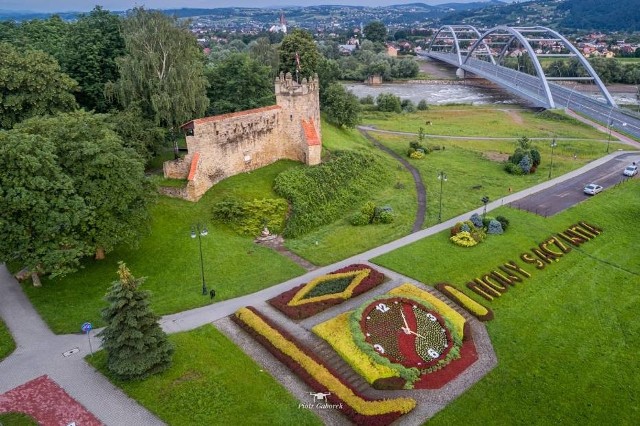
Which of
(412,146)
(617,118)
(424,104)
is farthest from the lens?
(424,104)

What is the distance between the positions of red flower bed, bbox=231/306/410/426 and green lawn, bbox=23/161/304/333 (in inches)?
161

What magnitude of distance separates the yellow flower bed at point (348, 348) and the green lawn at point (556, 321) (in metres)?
3.42

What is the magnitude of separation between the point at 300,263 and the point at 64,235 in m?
14.9

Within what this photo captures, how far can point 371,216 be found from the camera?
42000 mm

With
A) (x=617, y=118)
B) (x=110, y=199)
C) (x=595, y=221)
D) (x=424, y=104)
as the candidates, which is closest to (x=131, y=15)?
(x=110, y=199)

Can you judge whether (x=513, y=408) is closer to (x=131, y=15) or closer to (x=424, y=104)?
(x=131, y=15)

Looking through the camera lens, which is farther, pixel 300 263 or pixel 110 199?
pixel 300 263

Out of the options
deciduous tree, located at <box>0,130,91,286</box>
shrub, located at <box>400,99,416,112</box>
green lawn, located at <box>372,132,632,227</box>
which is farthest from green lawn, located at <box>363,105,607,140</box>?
deciduous tree, located at <box>0,130,91,286</box>

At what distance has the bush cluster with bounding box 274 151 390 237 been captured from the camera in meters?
41.1

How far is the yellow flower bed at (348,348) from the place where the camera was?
24062 millimetres

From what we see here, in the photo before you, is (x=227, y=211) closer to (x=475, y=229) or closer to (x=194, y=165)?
(x=194, y=165)

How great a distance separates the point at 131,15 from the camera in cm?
4472

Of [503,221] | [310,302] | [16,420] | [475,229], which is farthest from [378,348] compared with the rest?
[503,221]

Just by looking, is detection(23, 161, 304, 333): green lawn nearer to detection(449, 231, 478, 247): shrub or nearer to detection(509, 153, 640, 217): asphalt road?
detection(449, 231, 478, 247): shrub
